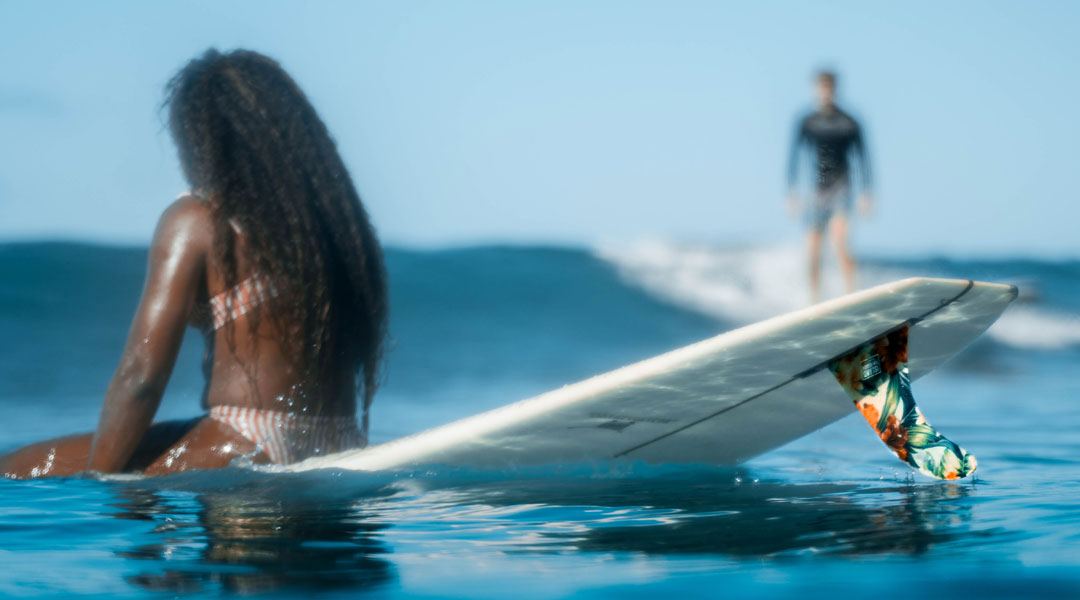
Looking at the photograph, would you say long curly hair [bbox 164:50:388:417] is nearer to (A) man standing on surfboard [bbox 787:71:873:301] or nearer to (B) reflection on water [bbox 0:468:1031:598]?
(B) reflection on water [bbox 0:468:1031:598]

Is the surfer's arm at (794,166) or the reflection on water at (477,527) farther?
the surfer's arm at (794,166)

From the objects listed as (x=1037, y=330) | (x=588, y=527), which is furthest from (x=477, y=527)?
(x=1037, y=330)

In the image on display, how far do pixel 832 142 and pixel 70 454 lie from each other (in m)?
5.97

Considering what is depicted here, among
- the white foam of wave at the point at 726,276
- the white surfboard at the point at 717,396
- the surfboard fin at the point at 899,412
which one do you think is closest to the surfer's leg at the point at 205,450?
the white surfboard at the point at 717,396

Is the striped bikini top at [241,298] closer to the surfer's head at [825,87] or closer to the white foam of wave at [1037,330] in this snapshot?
the surfer's head at [825,87]

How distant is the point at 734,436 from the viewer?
2586 millimetres

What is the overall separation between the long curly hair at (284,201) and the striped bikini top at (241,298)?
17 mm

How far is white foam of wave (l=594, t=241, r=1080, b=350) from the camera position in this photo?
1230 cm

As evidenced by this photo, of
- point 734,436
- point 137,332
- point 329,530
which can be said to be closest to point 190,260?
point 137,332

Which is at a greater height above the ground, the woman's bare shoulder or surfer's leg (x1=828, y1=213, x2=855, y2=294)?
surfer's leg (x1=828, y1=213, x2=855, y2=294)

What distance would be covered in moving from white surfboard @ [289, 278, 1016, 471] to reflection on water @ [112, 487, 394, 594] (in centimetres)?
21

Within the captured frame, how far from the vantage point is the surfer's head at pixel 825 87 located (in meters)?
7.31

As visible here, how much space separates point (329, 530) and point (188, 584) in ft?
1.43

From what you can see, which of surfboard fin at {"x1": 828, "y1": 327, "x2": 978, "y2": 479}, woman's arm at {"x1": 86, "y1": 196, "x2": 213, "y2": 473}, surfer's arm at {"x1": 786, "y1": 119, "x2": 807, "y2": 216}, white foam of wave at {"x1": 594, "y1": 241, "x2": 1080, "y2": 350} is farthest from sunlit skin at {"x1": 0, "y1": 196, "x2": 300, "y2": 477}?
white foam of wave at {"x1": 594, "y1": 241, "x2": 1080, "y2": 350}
